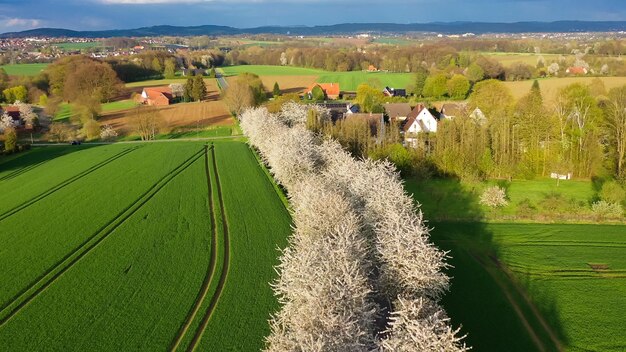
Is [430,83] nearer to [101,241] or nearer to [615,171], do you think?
[615,171]

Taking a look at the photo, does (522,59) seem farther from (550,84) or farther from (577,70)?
(550,84)

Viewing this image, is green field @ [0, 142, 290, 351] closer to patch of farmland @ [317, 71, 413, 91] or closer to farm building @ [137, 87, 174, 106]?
farm building @ [137, 87, 174, 106]

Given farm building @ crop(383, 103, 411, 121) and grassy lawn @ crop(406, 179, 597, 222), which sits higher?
farm building @ crop(383, 103, 411, 121)

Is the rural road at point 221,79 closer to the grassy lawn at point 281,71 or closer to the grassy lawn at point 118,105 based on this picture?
the grassy lawn at point 281,71

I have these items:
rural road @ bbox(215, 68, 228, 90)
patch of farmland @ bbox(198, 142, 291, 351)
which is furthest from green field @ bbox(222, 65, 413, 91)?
patch of farmland @ bbox(198, 142, 291, 351)

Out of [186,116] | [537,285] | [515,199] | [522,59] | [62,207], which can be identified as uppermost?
[522,59]

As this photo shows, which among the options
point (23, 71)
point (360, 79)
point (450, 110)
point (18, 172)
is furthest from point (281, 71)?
point (18, 172)

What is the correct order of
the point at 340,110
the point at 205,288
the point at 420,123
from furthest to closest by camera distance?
the point at 340,110, the point at 420,123, the point at 205,288
